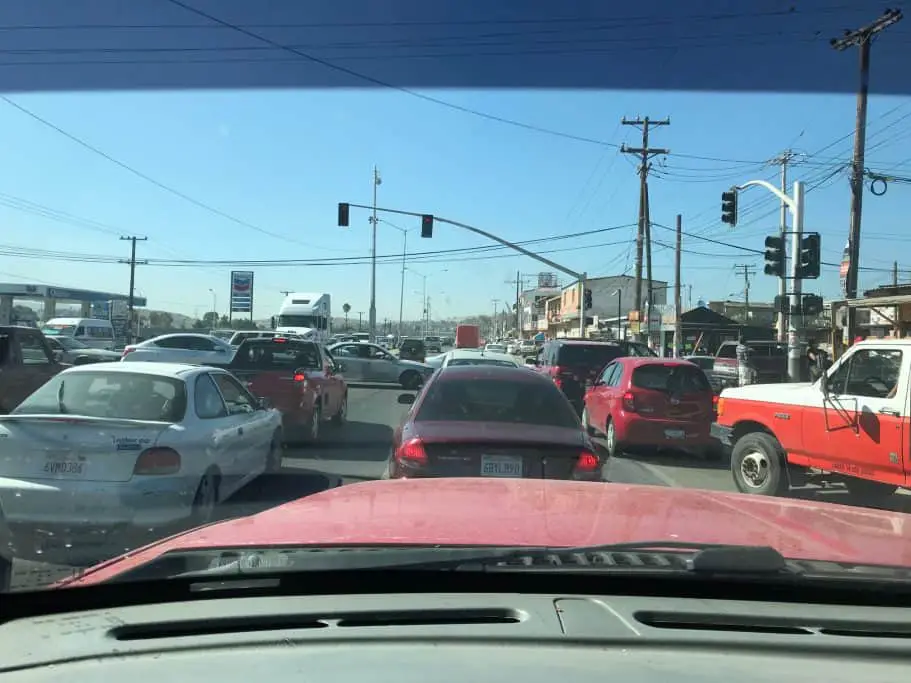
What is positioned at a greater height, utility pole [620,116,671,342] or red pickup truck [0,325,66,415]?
utility pole [620,116,671,342]

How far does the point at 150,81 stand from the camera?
10859mm

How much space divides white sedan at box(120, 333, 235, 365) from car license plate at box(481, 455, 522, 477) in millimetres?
13737

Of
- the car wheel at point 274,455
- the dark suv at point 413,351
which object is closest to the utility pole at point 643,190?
the dark suv at point 413,351

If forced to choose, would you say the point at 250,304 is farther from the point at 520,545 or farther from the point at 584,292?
the point at 520,545

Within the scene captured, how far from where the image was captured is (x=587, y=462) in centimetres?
585

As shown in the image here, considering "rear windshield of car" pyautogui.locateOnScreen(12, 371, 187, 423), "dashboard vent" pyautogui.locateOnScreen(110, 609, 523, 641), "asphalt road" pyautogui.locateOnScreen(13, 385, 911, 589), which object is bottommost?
"asphalt road" pyautogui.locateOnScreen(13, 385, 911, 589)

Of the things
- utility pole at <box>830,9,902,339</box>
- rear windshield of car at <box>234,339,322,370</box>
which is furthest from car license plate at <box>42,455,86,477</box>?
utility pole at <box>830,9,902,339</box>

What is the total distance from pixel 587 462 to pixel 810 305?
501 inches

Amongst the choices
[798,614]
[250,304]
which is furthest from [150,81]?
[250,304]

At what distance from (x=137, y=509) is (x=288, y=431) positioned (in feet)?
19.7

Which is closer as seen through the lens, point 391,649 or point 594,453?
point 391,649

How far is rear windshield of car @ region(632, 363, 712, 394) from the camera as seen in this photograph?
460 inches

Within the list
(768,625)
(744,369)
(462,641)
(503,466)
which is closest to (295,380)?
(503,466)

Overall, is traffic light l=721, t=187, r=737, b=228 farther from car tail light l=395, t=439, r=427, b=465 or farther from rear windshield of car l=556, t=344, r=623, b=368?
car tail light l=395, t=439, r=427, b=465
